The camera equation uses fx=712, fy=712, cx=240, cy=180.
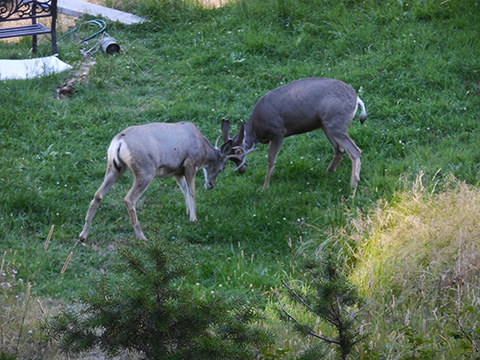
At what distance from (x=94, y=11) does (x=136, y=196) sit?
9064 millimetres

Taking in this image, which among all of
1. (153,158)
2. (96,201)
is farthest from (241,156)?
(96,201)

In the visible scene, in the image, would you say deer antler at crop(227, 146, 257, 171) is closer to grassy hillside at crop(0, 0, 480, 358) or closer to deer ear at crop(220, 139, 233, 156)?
deer ear at crop(220, 139, 233, 156)

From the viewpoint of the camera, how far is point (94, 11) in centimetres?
1664

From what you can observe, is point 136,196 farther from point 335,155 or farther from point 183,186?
point 335,155

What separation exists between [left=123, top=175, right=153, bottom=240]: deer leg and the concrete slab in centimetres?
818

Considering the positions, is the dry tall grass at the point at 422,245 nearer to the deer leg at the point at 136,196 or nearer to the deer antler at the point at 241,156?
the deer antler at the point at 241,156

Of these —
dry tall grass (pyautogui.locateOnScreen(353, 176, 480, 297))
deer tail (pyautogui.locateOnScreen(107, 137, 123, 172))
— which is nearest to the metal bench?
deer tail (pyautogui.locateOnScreen(107, 137, 123, 172))

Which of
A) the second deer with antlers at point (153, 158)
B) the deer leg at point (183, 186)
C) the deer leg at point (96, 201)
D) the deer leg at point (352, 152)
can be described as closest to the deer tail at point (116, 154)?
the second deer with antlers at point (153, 158)

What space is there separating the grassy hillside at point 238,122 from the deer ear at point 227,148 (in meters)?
0.51

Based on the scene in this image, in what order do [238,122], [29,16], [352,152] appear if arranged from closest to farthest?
1. [352,152]
2. [238,122]
3. [29,16]

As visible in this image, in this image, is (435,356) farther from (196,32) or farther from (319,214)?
(196,32)

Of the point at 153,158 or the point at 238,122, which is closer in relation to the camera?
the point at 153,158

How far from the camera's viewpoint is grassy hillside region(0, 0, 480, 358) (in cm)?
875

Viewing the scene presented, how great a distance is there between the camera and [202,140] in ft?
32.0
